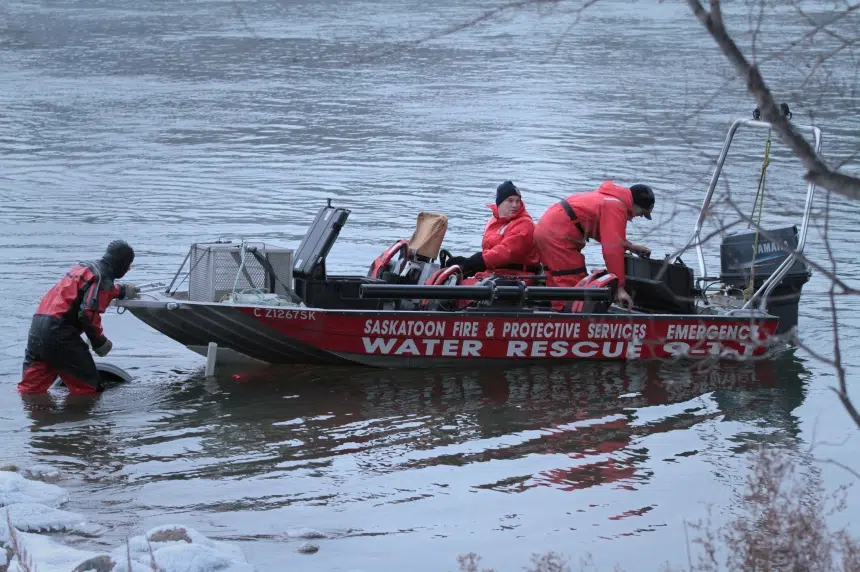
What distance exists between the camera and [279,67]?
3400 cm

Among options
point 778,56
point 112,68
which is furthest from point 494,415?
point 112,68

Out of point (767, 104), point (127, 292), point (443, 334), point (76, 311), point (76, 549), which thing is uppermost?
point (767, 104)

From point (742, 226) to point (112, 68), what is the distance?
827 inches

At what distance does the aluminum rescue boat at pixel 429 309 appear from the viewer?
9.49m

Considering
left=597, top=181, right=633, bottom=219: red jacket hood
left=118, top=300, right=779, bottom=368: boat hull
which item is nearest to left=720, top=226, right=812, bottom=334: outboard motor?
left=118, top=300, right=779, bottom=368: boat hull

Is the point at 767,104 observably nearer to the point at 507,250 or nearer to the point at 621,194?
the point at 621,194

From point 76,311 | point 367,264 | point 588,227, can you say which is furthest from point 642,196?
point 367,264

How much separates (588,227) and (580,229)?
0.12 metres

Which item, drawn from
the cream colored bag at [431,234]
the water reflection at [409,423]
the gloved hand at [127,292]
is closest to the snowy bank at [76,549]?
the water reflection at [409,423]

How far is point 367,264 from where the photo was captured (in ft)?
46.4

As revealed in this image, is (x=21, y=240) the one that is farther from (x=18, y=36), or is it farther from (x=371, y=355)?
(x=18, y=36)

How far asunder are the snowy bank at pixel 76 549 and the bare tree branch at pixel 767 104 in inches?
134

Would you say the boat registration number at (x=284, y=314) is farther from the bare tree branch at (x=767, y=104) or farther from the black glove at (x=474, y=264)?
the bare tree branch at (x=767, y=104)

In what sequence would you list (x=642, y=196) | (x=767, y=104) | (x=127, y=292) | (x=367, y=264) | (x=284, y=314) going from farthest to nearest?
(x=367, y=264)
(x=642, y=196)
(x=284, y=314)
(x=127, y=292)
(x=767, y=104)
